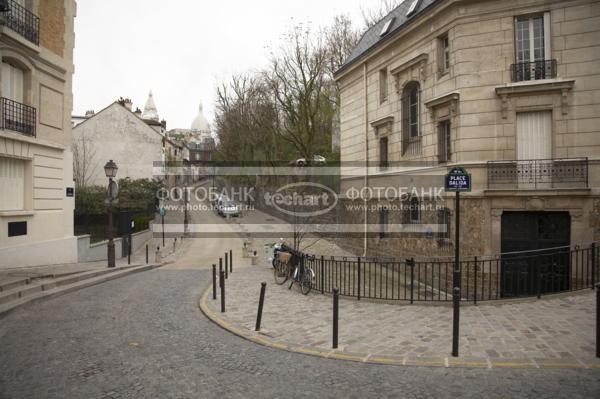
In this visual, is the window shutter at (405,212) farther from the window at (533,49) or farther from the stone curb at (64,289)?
the stone curb at (64,289)

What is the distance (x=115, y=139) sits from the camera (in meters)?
39.0

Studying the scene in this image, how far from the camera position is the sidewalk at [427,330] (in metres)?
5.88

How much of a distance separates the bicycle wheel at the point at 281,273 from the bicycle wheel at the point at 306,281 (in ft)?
5.04

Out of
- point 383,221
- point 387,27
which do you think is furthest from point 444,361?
point 387,27

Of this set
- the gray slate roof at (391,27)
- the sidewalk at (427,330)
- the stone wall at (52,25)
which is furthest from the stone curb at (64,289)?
the gray slate roof at (391,27)

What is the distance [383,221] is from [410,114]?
5.04 metres

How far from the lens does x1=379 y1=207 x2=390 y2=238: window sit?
58.9 feet

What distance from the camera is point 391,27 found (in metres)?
17.3

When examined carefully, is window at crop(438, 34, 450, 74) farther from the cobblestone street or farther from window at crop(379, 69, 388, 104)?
the cobblestone street

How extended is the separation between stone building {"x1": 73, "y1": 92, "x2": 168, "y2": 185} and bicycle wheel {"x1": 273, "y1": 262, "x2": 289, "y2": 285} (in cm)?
2939

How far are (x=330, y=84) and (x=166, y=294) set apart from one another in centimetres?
2371

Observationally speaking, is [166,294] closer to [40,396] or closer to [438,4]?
[40,396]

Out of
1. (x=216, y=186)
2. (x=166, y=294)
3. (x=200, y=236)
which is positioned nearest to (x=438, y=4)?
(x=166, y=294)

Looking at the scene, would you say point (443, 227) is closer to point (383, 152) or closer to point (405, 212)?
point (405, 212)
